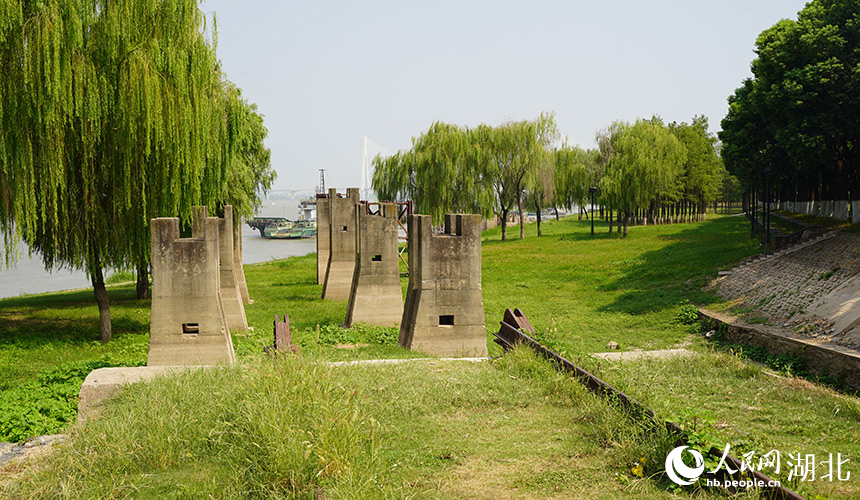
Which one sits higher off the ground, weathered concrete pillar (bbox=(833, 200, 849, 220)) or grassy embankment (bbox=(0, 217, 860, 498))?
weathered concrete pillar (bbox=(833, 200, 849, 220))

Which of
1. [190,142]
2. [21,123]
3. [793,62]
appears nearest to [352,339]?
[190,142]

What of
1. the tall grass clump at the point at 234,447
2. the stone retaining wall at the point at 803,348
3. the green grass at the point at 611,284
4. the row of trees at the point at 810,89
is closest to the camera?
the tall grass clump at the point at 234,447

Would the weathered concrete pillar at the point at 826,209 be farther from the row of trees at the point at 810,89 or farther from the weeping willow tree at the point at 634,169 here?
the weeping willow tree at the point at 634,169

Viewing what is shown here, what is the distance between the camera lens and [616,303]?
20.0 metres

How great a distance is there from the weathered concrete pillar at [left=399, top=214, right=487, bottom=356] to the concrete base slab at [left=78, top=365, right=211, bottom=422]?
4795 millimetres

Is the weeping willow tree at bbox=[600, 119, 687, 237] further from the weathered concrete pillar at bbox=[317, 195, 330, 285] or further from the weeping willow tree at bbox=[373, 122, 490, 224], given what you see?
the weathered concrete pillar at bbox=[317, 195, 330, 285]

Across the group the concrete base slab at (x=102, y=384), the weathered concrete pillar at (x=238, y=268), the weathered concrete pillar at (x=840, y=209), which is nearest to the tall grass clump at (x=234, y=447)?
the concrete base slab at (x=102, y=384)

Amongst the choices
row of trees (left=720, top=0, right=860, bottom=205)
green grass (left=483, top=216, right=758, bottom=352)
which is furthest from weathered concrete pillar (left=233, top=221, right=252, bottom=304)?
row of trees (left=720, top=0, right=860, bottom=205)

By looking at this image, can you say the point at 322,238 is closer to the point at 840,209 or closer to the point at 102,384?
the point at 102,384

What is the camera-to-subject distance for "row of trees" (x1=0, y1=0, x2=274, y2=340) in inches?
506

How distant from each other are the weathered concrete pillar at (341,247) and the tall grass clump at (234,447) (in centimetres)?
1583

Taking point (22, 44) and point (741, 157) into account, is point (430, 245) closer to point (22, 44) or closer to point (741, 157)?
point (22, 44)

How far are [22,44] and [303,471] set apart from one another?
1158 cm

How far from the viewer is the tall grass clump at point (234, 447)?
509 cm
